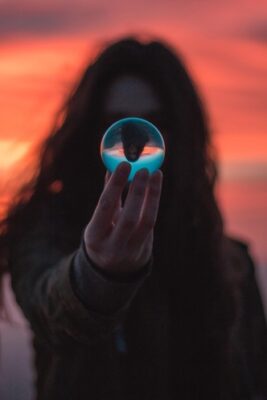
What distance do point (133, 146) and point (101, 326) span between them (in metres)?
0.52

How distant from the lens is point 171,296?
10.0ft

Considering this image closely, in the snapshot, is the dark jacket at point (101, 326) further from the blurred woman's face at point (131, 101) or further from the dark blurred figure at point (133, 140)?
the blurred woman's face at point (131, 101)

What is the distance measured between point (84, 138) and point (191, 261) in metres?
0.68

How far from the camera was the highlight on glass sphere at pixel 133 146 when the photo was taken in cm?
207

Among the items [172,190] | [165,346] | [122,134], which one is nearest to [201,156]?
[172,190]

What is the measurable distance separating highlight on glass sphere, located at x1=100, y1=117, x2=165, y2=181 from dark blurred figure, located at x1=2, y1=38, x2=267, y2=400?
54 centimetres

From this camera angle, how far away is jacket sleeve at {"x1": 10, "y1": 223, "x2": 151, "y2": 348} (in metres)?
2.10

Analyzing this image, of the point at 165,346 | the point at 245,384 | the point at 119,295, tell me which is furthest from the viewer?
the point at 245,384

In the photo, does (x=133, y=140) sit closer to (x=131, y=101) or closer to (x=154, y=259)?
(x=131, y=101)

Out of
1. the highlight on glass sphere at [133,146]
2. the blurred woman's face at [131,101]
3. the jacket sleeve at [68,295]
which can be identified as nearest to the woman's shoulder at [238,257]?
the blurred woman's face at [131,101]

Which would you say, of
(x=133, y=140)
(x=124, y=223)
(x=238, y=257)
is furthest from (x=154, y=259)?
(x=124, y=223)

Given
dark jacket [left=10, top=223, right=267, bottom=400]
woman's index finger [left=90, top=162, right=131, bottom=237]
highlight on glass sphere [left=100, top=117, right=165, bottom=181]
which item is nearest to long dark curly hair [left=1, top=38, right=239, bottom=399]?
dark jacket [left=10, top=223, right=267, bottom=400]

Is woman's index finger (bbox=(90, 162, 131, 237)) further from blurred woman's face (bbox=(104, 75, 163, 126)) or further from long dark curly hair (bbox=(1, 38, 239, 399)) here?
blurred woman's face (bbox=(104, 75, 163, 126))

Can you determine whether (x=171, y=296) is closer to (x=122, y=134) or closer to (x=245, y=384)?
(x=245, y=384)
